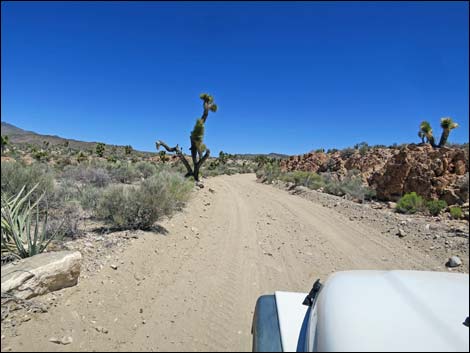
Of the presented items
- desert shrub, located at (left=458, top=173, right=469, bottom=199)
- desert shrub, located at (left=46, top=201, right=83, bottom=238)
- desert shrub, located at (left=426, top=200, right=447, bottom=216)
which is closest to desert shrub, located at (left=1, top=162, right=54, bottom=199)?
desert shrub, located at (left=46, top=201, right=83, bottom=238)

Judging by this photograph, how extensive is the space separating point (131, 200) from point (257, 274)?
3.44 meters

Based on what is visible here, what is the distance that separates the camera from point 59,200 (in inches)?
279

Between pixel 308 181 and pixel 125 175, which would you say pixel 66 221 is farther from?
pixel 308 181

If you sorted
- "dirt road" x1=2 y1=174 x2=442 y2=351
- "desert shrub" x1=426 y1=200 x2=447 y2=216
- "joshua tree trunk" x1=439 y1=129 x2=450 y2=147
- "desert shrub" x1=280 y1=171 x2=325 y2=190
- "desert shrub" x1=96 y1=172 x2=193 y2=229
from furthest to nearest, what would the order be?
"desert shrub" x1=280 y1=171 x2=325 y2=190 < "joshua tree trunk" x1=439 y1=129 x2=450 y2=147 < "desert shrub" x1=426 y1=200 x2=447 y2=216 < "desert shrub" x1=96 y1=172 x2=193 y2=229 < "dirt road" x1=2 y1=174 x2=442 y2=351

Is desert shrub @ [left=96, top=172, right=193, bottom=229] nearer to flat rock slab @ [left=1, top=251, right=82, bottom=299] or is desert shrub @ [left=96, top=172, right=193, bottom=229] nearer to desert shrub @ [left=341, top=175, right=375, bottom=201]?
flat rock slab @ [left=1, top=251, right=82, bottom=299]

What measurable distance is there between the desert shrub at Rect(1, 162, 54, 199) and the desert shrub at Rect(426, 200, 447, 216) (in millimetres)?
7705

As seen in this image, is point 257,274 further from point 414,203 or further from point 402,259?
point 414,203

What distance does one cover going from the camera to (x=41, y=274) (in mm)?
2971

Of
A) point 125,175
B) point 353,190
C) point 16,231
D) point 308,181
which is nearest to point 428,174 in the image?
point 353,190

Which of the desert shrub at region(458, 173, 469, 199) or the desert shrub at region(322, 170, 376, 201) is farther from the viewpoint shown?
the desert shrub at region(322, 170, 376, 201)

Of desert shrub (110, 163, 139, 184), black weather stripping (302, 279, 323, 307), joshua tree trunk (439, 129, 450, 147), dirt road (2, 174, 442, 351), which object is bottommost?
dirt road (2, 174, 442, 351)

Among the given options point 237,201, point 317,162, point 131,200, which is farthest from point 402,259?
point 317,162

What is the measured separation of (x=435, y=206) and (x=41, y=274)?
787 centimetres

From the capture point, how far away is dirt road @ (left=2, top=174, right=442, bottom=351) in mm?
2018
